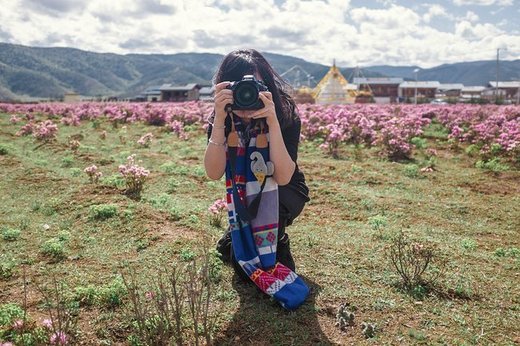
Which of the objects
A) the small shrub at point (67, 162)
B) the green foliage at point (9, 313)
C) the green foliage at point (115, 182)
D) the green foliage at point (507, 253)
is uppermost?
the small shrub at point (67, 162)

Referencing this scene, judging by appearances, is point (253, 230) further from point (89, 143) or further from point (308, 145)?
point (89, 143)

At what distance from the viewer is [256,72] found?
3.20 meters

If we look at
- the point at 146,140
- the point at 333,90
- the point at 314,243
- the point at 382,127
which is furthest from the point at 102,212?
the point at 333,90

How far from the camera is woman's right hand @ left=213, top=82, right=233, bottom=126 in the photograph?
294cm

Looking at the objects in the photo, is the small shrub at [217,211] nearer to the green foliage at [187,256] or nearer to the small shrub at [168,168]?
the green foliage at [187,256]

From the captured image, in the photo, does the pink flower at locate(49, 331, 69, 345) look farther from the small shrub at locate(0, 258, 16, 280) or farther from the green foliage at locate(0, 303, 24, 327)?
the small shrub at locate(0, 258, 16, 280)

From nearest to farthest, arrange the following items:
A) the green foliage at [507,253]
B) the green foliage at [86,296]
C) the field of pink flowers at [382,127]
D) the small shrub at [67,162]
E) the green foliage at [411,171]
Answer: the green foliage at [86,296] → the green foliage at [507,253] → the green foliage at [411,171] → the small shrub at [67,162] → the field of pink flowers at [382,127]

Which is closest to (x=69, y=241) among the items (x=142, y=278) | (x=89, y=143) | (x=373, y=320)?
(x=142, y=278)

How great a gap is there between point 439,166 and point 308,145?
3490mm

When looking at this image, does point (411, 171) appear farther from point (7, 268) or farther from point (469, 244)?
point (7, 268)

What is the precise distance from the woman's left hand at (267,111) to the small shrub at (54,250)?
2.51 metres

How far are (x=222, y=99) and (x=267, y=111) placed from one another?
12.2 inches

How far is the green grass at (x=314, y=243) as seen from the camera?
3080 millimetres

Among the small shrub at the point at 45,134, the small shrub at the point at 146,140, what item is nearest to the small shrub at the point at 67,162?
the small shrub at the point at 146,140
